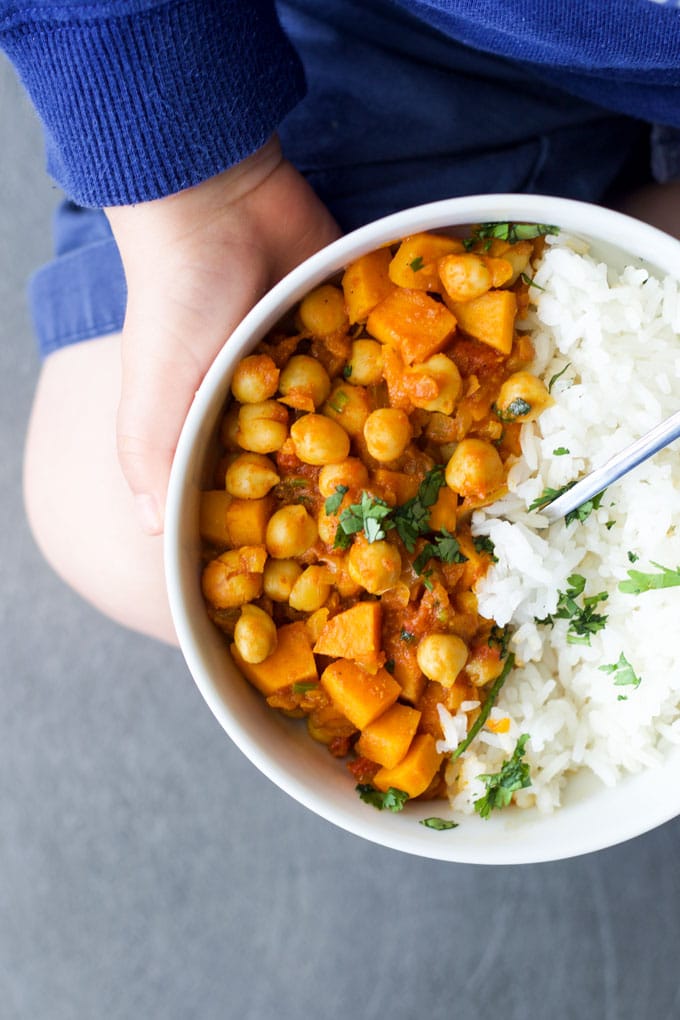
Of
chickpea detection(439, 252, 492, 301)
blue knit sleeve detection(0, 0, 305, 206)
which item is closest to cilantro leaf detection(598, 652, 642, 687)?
chickpea detection(439, 252, 492, 301)

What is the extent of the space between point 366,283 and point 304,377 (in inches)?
4.7

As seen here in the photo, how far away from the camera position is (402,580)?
41.6 inches

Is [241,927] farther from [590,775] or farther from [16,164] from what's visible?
[16,164]

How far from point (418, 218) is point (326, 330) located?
0.16 meters

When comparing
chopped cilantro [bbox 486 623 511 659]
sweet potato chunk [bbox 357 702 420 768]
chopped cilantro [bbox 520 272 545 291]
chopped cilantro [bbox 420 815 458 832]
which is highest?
chopped cilantro [bbox 520 272 545 291]

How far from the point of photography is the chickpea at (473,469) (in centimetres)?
101

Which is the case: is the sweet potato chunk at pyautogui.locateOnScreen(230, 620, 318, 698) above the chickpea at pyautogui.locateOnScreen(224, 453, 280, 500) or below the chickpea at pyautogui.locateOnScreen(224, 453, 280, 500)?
below

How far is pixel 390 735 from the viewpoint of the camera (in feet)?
3.49

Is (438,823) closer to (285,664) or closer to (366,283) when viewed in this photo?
(285,664)

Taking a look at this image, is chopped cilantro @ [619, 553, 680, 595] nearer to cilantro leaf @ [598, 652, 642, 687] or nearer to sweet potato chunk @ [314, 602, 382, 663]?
cilantro leaf @ [598, 652, 642, 687]

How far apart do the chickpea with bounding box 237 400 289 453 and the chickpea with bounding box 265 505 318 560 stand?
0.07 meters

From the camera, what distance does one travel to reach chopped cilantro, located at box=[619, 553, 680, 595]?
3.46 feet

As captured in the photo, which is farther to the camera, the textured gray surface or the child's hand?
the textured gray surface

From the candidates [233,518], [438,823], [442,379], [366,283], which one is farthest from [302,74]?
[438,823]
